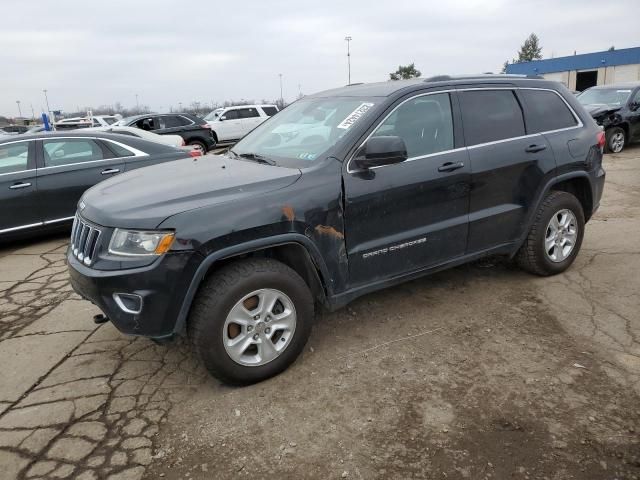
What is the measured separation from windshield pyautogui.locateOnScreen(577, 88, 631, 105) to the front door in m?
10.4

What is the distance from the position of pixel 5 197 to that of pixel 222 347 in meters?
4.57

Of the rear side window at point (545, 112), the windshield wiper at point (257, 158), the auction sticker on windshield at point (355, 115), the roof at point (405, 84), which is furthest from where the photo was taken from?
the rear side window at point (545, 112)

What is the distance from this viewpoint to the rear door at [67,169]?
618 centimetres

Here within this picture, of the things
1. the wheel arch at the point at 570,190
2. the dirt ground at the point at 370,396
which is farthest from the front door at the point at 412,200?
the wheel arch at the point at 570,190

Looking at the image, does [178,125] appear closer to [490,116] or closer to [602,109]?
[602,109]

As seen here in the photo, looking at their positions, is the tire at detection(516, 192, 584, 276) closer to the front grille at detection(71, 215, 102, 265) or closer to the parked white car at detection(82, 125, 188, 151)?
the front grille at detection(71, 215, 102, 265)

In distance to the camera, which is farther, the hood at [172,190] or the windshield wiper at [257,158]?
the windshield wiper at [257,158]

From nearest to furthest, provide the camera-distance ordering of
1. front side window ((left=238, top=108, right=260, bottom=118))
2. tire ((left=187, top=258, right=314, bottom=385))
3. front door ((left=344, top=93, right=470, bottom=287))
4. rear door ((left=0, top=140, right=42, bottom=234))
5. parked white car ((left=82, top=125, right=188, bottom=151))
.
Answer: tire ((left=187, top=258, right=314, bottom=385)) → front door ((left=344, top=93, right=470, bottom=287)) → rear door ((left=0, top=140, right=42, bottom=234)) → parked white car ((left=82, top=125, right=188, bottom=151)) → front side window ((left=238, top=108, right=260, bottom=118))

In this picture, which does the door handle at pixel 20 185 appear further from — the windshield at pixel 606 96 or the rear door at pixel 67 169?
the windshield at pixel 606 96

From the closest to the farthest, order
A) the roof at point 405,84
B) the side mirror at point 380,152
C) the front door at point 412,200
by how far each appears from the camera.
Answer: the side mirror at point 380,152 → the front door at point 412,200 → the roof at point 405,84

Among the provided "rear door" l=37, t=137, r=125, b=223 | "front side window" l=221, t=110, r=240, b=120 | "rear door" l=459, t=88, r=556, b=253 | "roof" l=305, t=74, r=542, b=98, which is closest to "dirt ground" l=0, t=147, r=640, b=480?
"rear door" l=459, t=88, r=556, b=253

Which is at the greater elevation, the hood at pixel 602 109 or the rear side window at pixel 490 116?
the rear side window at pixel 490 116

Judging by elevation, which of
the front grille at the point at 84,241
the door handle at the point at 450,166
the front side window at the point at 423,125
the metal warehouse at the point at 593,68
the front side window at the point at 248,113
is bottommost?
A: the front grille at the point at 84,241

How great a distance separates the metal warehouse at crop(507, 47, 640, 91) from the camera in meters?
38.4
